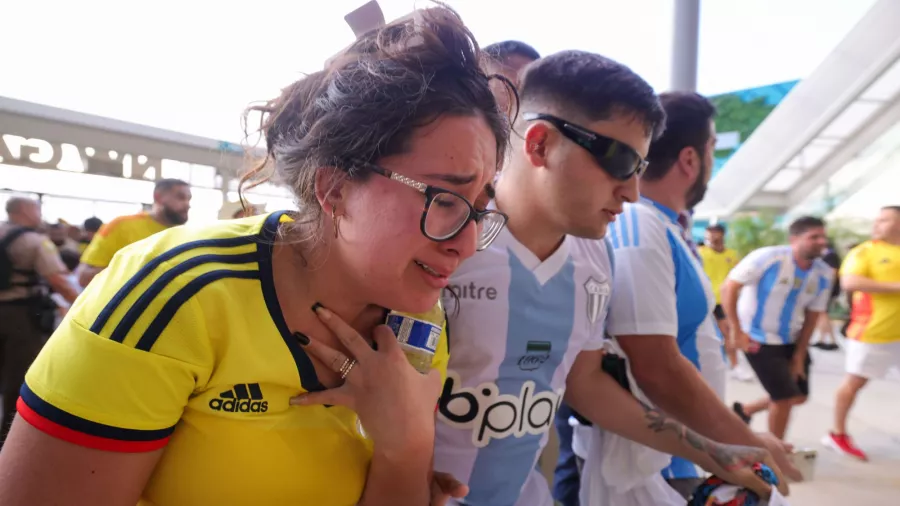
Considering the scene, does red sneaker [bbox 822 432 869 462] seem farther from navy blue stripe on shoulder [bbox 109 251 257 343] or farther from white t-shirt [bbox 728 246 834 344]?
navy blue stripe on shoulder [bbox 109 251 257 343]

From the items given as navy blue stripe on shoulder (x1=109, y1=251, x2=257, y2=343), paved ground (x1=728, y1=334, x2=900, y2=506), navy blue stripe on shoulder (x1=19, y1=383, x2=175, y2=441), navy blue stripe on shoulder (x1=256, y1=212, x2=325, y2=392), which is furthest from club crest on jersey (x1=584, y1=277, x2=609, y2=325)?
paved ground (x1=728, y1=334, x2=900, y2=506)

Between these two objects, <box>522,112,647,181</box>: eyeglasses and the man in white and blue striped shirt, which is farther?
the man in white and blue striped shirt

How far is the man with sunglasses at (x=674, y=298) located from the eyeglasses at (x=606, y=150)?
12.8 inches

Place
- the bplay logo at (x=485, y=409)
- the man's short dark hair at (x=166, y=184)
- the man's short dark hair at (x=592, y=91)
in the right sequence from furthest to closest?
the man's short dark hair at (x=166, y=184) → the man's short dark hair at (x=592, y=91) → the bplay logo at (x=485, y=409)

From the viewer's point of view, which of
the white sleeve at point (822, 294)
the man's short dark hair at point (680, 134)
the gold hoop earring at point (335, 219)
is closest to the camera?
the gold hoop earring at point (335, 219)

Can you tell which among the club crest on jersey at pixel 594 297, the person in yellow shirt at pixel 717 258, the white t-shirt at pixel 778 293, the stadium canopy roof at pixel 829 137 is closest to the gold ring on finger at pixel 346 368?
the club crest on jersey at pixel 594 297

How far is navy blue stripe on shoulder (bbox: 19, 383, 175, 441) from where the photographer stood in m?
0.69

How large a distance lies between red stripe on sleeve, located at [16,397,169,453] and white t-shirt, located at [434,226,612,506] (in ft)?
2.24

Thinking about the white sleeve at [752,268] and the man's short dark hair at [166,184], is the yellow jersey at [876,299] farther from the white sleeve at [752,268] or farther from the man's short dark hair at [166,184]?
the man's short dark hair at [166,184]

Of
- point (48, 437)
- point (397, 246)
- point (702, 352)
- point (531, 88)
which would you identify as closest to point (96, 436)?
point (48, 437)

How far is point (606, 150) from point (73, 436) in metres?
1.21

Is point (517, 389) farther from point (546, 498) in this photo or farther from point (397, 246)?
point (397, 246)

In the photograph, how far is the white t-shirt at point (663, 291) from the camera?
1514mm

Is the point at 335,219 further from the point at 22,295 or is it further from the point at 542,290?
the point at 22,295
